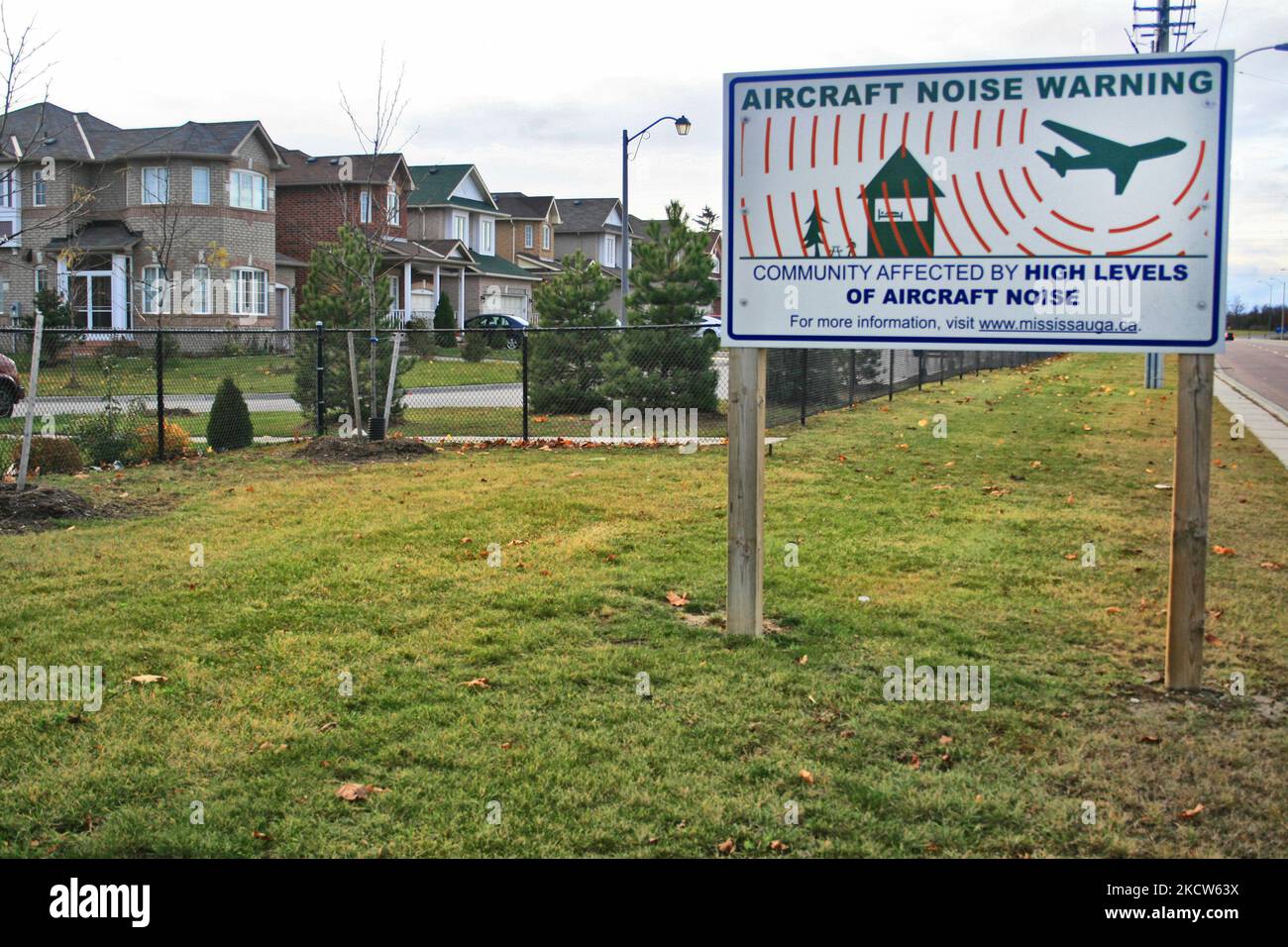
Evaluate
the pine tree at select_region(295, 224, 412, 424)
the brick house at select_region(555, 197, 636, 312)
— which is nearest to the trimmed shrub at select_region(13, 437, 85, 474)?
the pine tree at select_region(295, 224, 412, 424)

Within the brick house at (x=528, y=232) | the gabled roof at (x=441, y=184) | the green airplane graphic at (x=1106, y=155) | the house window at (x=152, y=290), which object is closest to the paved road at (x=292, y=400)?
→ the green airplane graphic at (x=1106, y=155)

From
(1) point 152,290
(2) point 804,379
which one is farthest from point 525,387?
(1) point 152,290

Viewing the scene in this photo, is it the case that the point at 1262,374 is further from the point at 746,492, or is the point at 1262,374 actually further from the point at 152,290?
the point at 746,492

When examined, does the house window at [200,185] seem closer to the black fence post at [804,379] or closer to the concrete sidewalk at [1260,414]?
the black fence post at [804,379]

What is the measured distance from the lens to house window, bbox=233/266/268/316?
3888 cm

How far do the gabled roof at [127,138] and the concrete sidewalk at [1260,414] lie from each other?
101 ft

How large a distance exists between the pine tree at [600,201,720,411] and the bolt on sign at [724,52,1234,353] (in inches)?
397

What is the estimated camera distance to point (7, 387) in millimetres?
18453

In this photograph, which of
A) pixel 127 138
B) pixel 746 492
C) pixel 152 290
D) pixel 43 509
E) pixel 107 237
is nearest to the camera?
pixel 746 492

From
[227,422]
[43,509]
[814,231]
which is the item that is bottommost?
[43,509]

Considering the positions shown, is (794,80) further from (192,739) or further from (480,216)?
Result: (480,216)

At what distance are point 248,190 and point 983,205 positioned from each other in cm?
3811

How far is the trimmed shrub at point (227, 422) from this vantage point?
47.3 feet
